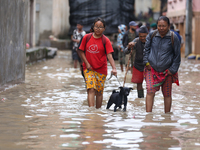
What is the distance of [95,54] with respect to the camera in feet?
23.0

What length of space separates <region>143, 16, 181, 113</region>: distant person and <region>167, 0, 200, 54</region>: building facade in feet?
63.9

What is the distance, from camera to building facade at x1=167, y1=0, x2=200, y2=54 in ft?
84.5

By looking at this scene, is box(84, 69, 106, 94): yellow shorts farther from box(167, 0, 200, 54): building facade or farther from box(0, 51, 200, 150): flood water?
box(167, 0, 200, 54): building facade

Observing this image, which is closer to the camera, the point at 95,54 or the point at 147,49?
the point at 147,49

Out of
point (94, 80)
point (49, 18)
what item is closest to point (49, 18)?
point (49, 18)

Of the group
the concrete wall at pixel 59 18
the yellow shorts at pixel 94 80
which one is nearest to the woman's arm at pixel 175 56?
the yellow shorts at pixel 94 80

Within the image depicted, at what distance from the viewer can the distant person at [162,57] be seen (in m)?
6.48

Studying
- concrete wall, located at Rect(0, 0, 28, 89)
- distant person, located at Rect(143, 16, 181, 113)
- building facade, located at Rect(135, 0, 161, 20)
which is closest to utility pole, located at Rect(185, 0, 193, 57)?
building facade, located at Rect(135, 0, 161, 20)

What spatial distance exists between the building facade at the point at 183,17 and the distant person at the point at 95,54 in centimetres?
1930

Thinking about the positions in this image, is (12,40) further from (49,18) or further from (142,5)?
(142,5)

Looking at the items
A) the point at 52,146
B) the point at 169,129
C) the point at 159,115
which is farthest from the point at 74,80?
the point at 52,146

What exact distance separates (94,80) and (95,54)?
0.41 meters

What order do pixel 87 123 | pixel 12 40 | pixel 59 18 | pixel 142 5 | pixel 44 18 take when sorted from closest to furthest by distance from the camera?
pixel 87 123 → pixel 12 40 → pixel 59 18 → pixel 44 18 → pixel 142 5

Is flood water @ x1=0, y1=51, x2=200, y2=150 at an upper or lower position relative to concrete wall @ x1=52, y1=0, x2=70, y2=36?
lower
